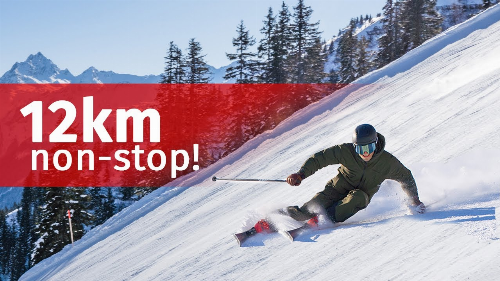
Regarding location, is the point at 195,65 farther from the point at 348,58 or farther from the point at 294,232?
the point at 294,232

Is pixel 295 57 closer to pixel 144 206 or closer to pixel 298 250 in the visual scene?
pixel 144 206

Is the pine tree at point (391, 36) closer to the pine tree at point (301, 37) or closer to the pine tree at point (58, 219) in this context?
the pine tree at point (301, 37)

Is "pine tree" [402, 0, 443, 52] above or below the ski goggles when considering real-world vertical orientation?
above

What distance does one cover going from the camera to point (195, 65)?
118 feet

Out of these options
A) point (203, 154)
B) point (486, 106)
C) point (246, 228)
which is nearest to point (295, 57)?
point (203, 154)

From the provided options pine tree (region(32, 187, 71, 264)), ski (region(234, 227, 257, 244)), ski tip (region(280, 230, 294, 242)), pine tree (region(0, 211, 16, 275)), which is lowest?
pine tree (region(0, 211, 16, 275))

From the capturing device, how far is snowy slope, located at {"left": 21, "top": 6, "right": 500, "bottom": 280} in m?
4.46

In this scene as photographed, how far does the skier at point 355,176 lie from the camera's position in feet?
16.6

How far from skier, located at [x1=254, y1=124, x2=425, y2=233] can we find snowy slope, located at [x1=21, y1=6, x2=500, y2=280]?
0.90 ft

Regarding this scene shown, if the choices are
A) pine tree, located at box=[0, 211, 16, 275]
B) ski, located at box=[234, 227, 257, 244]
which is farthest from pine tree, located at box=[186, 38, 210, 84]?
pine tree, located at box=[0, 211, 16, 275]

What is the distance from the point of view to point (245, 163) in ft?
49.8

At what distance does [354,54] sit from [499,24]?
21286mm

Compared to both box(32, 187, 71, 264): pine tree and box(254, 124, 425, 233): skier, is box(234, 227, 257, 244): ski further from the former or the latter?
box(32, 187, 71, 264): pine tree

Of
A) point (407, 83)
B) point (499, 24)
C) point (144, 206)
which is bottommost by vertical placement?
point (144, 206)
